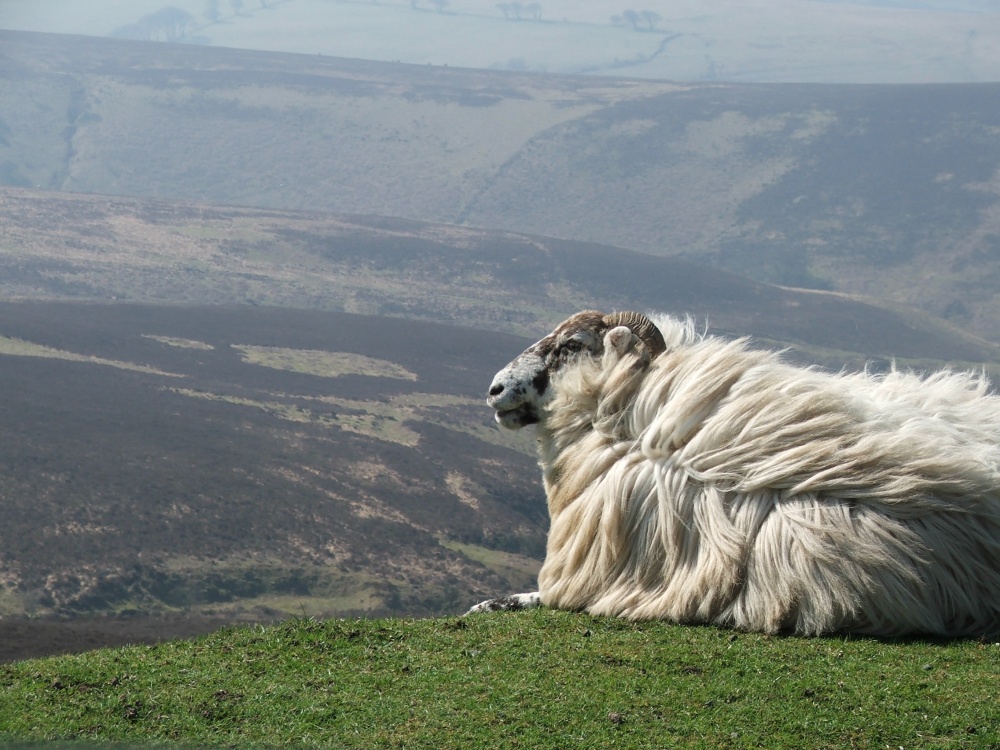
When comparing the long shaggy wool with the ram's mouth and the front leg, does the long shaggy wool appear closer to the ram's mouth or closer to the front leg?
the front leg

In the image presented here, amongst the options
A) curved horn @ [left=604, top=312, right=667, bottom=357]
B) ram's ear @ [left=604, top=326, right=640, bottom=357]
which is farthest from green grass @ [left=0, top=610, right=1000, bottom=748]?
curved horn @ [left=604, top=312, right=667, bottom=357]

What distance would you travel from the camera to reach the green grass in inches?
252

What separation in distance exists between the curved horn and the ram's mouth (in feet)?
3.26

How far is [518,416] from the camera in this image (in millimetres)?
10242

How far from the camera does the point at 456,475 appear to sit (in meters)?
77.3

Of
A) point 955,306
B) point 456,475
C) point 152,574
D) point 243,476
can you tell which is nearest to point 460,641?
point 152,574

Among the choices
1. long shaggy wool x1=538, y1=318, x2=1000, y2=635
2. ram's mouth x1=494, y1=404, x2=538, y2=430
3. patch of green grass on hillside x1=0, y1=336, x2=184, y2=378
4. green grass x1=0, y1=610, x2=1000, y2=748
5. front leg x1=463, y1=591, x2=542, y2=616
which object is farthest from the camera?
patch of green grass on hillside x1=0, y1=336, x2=184, y2=378

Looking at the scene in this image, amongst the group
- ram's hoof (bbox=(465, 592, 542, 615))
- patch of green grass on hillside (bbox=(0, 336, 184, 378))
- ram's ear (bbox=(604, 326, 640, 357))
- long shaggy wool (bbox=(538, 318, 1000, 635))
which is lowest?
patch of green grass on hillside (bbox=(0, 336, 184, 378))

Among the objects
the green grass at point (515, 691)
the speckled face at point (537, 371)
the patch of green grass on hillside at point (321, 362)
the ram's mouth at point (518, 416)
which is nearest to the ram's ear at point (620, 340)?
the speckled face at point (537, 371)

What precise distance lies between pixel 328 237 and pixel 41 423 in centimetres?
9087

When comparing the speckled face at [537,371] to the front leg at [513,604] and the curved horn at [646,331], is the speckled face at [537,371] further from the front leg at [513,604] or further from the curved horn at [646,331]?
the front leg at [513,604]

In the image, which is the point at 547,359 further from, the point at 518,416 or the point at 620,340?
the point at 620,340

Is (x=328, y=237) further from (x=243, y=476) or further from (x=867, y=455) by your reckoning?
(x=867, y=455)

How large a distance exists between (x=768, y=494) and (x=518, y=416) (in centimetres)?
241
